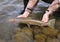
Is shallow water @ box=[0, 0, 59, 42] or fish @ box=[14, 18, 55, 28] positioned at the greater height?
fish @ box=[14, 18, 55, 28]

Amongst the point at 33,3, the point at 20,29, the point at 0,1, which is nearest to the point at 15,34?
the point at 20,29

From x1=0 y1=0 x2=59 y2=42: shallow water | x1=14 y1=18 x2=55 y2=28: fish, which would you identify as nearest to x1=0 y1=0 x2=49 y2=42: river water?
x1=0 y1=0 x2=59 y2=42: shallow water

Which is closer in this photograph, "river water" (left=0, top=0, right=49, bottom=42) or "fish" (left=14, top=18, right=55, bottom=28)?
"fish" (left=14, top=18, right=55, bottom=28)

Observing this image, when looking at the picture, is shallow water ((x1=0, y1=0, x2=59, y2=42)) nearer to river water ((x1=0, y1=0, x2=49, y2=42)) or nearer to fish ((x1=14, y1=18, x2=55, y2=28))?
river water ((x1=0, y1=0, x2=49, y2=42))

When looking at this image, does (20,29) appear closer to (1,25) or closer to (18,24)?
(18,24)

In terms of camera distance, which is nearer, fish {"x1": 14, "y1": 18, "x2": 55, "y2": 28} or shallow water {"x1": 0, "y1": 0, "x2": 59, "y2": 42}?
fish {"x1": 14, "y1": 18, "x2": 55, "y2": 28}

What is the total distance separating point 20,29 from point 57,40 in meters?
0.31

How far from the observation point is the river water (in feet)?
5.31

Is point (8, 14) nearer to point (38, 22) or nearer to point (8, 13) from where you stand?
point (8, 13)

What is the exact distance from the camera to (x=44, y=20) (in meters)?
1.54

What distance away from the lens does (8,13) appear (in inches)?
81.0

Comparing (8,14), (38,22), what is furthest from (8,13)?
(38,22)

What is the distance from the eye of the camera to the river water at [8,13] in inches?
63.7

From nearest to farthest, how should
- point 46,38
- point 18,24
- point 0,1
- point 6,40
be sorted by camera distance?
point 46,38
point 6,40
point 18,24
point 0,1
